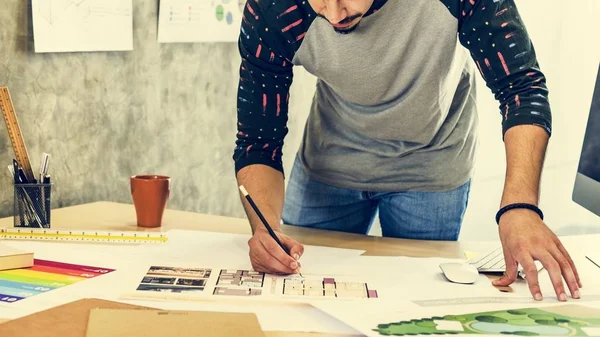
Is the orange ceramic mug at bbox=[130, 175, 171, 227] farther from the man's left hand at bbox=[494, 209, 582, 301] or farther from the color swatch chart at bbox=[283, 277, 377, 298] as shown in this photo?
the man's left hand at bbox=[494, 209, 582, 301]

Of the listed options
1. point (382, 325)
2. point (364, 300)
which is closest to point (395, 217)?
point (364, 300)

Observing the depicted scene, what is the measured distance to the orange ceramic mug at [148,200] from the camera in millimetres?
1535

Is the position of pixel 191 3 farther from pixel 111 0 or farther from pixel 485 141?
pixel 485 141

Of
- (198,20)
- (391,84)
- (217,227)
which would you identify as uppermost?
(198,20)

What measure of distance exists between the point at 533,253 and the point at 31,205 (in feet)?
2.89

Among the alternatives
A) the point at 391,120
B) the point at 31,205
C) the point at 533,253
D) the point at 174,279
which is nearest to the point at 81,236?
the point at 31,205

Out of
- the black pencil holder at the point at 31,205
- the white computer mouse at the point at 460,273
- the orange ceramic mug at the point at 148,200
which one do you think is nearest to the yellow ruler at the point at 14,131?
the black pencil holder at the point at 31,205

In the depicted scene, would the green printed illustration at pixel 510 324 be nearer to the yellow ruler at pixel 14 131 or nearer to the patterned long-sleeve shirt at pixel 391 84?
the patterned long-sleeve shirt at pixel 391 84

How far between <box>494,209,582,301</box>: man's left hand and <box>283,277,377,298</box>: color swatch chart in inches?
8.3

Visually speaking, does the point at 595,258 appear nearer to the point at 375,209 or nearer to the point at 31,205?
the point at 375,209

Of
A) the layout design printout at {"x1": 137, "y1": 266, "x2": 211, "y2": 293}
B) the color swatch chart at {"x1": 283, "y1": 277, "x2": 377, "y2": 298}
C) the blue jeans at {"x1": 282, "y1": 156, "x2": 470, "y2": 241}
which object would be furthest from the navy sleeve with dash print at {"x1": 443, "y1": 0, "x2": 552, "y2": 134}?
the layout design printout at {"x1": 137, "y1": 266, "x2": 211, "y2": 293}

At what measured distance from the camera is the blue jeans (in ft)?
5.24

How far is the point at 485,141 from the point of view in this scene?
113 inches

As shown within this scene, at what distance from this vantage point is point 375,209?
1.71m
